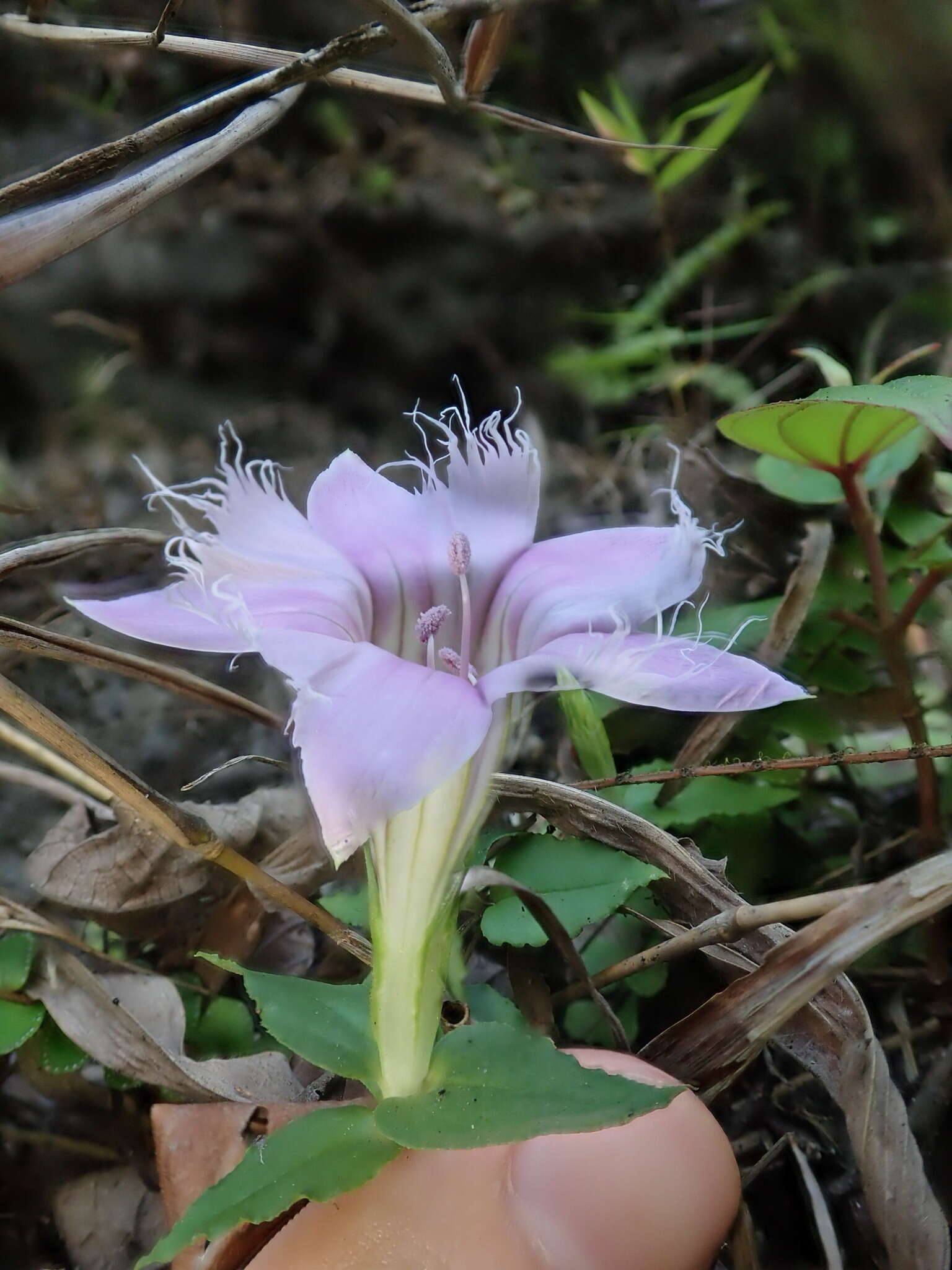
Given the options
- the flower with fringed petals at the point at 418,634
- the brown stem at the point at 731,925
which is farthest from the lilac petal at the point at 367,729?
the brown stem at the point at 731,925

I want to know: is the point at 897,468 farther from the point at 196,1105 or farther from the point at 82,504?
the point at 82,504

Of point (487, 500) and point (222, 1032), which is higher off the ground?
point (487, 500)

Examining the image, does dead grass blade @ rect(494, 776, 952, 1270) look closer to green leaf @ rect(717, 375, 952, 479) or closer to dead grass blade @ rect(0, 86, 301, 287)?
green leaf @ rect(717, 375, 952, 479)

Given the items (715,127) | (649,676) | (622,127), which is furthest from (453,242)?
(649,676)

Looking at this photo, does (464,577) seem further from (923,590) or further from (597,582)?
(923,590)

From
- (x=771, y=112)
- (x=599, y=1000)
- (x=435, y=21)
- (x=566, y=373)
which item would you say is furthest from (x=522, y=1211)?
(x=771, y=112)

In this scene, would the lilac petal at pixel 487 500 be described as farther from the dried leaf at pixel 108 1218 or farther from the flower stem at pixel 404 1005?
the dried leaf at pixel 108 1218
